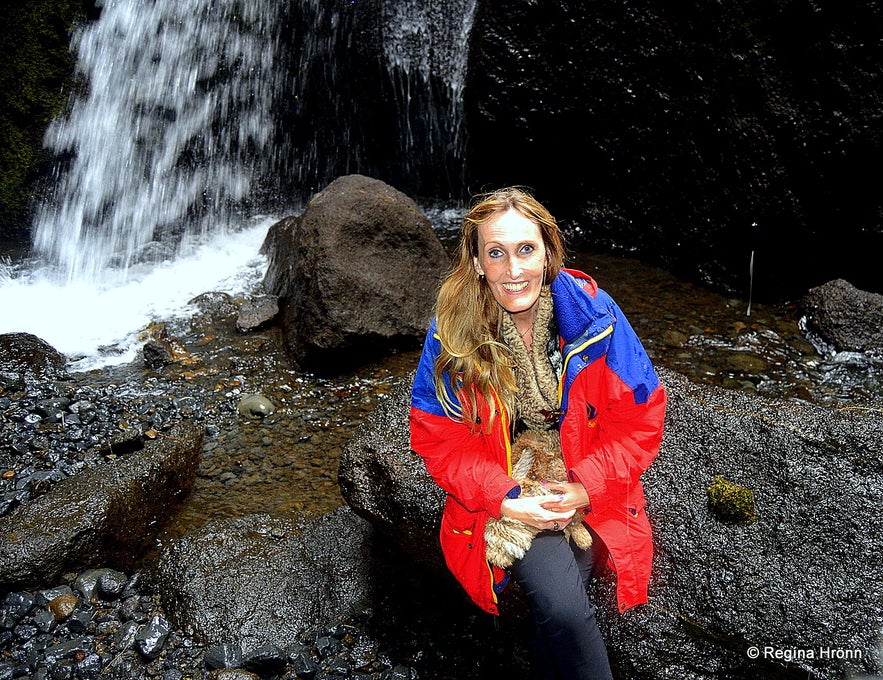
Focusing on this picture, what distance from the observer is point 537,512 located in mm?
3070

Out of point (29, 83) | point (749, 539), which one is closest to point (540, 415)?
point (749, 539)

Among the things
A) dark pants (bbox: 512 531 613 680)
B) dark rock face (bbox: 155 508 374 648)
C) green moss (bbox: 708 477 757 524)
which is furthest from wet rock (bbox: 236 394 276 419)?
green moss (bbox: 708 477 757 524)

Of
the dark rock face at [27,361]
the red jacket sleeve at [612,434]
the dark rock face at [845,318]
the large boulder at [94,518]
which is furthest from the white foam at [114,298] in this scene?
the dark rock face at [845,318]

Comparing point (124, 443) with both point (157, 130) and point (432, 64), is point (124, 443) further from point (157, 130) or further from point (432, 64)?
point (432, 64)

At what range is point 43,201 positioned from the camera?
9.91m

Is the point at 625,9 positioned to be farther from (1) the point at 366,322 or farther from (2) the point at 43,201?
(2) the point at 43,201

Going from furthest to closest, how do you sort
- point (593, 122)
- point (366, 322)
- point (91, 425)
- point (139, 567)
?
point (593, 122) → point (366, 322) → point (91, 425) → point (139, 567)

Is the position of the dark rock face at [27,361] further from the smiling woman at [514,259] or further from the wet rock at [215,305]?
the smiling woman at [514,259]

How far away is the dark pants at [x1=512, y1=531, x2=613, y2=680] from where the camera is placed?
118 inches

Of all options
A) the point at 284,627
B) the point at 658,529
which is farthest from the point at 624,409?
the point at 284,627

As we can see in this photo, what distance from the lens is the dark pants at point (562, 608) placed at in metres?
3.01

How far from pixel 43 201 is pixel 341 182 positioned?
4.92 metres

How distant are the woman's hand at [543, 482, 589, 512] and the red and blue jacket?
4cm

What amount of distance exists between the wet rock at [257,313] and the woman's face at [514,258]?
4.77 meters
